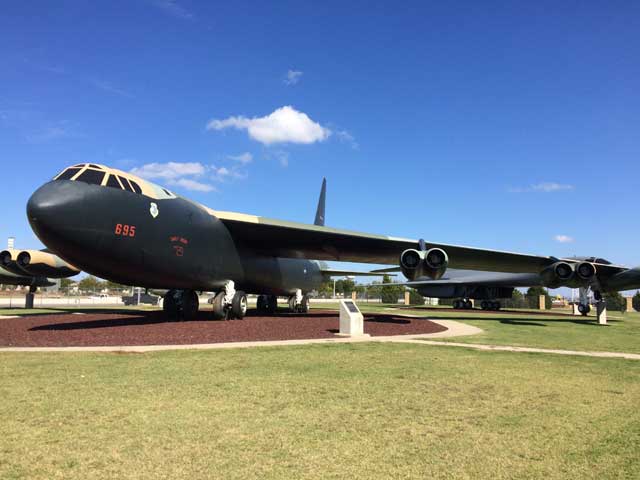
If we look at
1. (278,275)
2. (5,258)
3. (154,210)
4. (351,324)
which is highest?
(154,210)

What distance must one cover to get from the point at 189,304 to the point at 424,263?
873 centimetres

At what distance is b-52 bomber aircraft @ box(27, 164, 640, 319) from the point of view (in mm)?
11703

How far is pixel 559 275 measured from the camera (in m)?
20.1

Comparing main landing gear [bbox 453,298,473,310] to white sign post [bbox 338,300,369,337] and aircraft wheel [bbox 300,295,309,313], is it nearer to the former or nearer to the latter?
aircraft wheel [bbox 300,295,309,313]

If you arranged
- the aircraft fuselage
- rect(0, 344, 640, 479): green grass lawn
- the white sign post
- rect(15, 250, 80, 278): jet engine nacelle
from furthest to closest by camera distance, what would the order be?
rect(15, 250, 80, 278): jet engine nacelle, the white sign post, the aircraft fuselage, rect(0, 344, 640, 479): green grass lawn

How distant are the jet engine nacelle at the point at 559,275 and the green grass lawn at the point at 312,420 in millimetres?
12622

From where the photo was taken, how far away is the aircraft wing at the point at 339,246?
17594 millimetres

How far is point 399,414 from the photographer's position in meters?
5.22

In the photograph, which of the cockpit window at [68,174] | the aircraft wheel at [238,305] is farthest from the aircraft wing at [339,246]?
the cockpit window at [68,174]

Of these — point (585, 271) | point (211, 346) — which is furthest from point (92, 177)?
point (585, 271)

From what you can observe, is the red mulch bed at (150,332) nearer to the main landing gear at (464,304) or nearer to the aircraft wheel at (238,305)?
the aircraft wheel at (238,305)

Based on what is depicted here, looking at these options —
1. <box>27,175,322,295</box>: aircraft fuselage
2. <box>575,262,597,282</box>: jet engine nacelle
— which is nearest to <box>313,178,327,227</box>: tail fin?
<box>27,175,322,295</box>: aircraft fuselage

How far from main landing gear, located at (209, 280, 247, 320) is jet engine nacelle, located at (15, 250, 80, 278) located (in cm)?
859

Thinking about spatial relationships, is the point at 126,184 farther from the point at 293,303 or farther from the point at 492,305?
the point at 492,305
